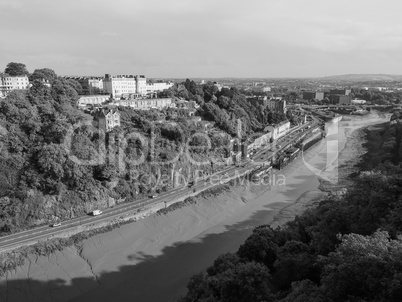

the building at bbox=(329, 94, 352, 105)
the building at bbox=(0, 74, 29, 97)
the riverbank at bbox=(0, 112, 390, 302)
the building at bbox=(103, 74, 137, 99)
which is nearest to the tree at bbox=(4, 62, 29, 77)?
the building at bbox=(0, 74, 29, 97)

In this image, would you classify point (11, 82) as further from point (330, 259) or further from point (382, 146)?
point (382, 146)

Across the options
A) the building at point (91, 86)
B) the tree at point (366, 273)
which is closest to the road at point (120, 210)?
the tree at point (366, 273)

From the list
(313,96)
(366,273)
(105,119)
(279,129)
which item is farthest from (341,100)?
(366,273)

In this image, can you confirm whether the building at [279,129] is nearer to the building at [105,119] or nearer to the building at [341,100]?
the building at [105,119]

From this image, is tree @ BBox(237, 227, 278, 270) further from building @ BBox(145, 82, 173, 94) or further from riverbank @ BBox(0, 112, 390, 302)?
building @ BBox(145, 82, 173, 94)

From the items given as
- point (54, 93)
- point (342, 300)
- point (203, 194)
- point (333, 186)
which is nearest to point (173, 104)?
point (54, 93)

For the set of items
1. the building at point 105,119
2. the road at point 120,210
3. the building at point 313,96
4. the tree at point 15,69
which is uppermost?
the tree at point 15,69

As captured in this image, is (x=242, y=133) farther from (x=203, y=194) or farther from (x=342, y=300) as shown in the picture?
(x=342, y=300)
